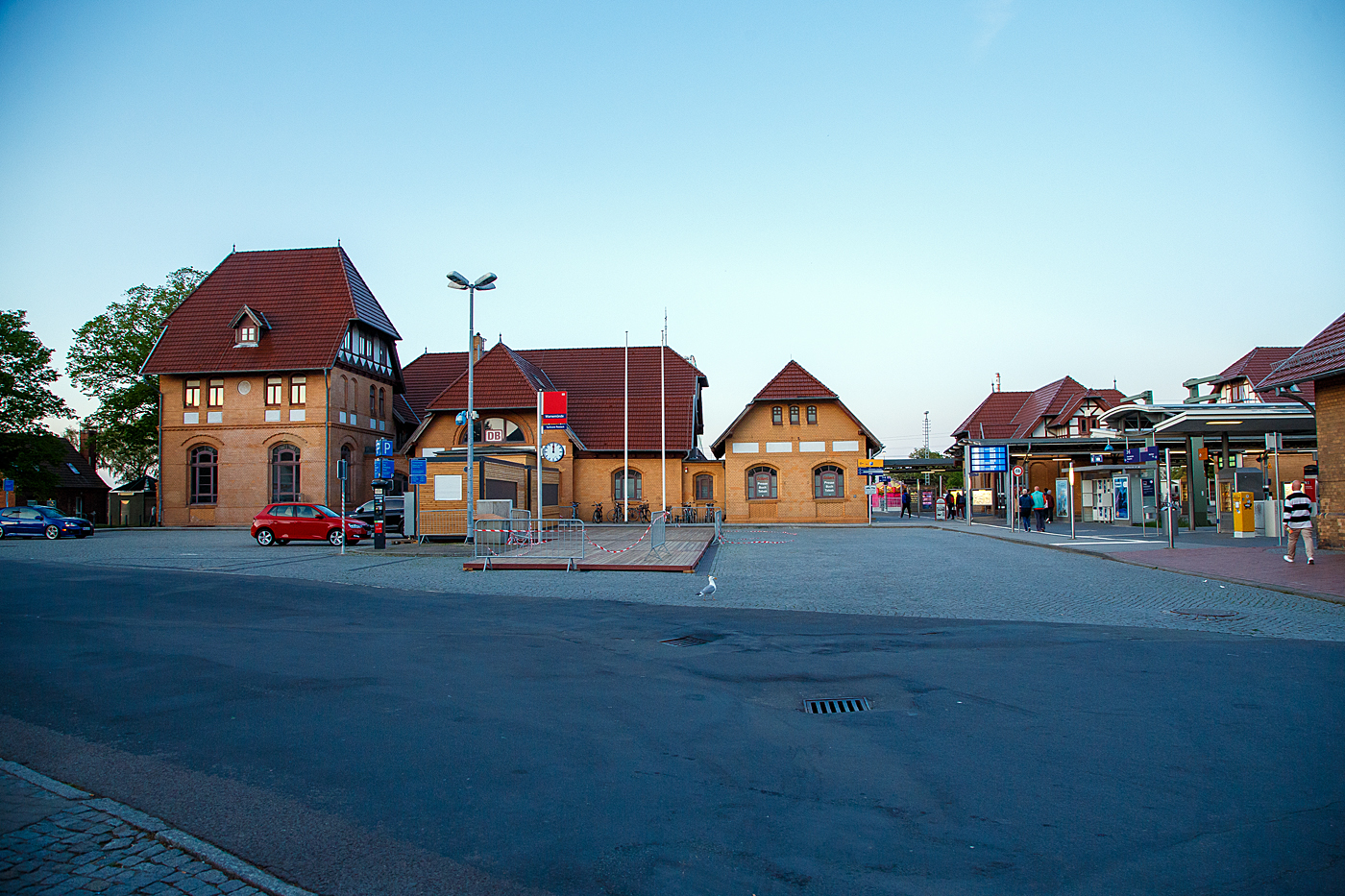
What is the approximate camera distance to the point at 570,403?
48375 mm

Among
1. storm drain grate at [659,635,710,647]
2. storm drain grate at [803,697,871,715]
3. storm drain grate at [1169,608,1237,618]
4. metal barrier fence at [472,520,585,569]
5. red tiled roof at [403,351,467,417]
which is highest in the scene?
red tiled roof at [403,351,467,417]

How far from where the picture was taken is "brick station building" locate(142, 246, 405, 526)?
43.8m

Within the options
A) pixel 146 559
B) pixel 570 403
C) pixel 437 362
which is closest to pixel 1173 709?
pixel 146 559

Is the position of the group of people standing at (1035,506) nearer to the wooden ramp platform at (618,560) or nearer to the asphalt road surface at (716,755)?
the wooden ramp platform at (618,560)

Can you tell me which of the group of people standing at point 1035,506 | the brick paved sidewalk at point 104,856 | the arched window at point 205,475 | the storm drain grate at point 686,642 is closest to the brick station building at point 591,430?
the arched window at point 205,475

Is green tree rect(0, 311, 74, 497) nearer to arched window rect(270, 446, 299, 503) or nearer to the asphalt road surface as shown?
arched window rect(270, 446, 299, 503)

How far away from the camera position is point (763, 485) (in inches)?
1797

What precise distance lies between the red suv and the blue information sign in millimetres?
25492

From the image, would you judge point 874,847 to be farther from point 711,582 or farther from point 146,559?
point 146,559

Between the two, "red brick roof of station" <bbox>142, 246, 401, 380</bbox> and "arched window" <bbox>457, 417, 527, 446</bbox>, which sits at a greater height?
"red brick roof of station" <bbox>142, 246, 401, 380</bbox>

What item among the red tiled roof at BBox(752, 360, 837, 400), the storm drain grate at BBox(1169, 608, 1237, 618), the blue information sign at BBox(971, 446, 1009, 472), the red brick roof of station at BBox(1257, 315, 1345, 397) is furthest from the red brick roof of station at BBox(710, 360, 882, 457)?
the storm drain grate at BBox(1169, 608, 1237, 618)

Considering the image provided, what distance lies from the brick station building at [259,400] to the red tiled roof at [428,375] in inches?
309

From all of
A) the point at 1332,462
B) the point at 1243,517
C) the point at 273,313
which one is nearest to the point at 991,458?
the point at 1243,517

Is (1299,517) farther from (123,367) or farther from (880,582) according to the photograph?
(123,367)
